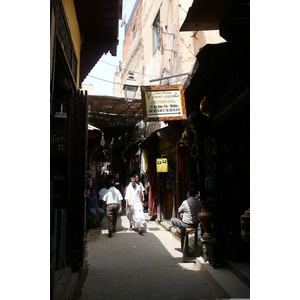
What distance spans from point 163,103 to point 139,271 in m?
3.75

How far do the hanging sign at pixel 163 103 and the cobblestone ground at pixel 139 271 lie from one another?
3.31 meters

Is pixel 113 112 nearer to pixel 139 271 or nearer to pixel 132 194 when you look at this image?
pixel 132 194

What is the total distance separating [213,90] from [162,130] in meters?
4.04

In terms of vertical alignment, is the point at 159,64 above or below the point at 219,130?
above

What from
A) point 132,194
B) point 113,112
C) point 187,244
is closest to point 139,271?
point 187,244

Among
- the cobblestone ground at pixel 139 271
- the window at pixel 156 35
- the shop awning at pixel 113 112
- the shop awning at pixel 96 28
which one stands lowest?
the cobblestone ground at pixel 139 271

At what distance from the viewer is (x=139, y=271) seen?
6.03 m

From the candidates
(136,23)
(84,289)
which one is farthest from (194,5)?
(136,23)

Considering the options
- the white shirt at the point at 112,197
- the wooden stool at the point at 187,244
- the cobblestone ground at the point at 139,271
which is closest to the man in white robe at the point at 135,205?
the white shirt at the point at 112,197

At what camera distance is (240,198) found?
18.3 ft

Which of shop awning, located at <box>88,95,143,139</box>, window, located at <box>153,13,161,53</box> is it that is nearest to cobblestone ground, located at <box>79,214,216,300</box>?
shop awning, located at <box>88,95,143,139</box>

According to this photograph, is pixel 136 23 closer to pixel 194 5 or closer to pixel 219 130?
pixel 219 130

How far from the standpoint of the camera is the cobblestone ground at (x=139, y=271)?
488cm

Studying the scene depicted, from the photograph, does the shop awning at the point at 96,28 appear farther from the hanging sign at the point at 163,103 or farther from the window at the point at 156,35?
the window at the point at 156,35
